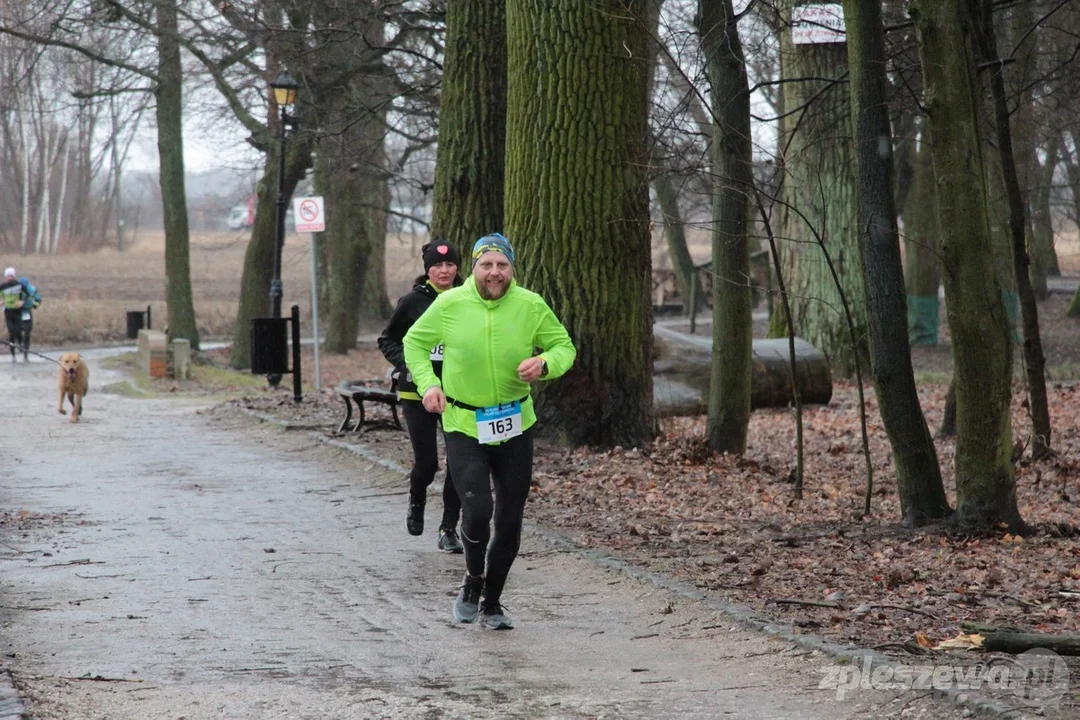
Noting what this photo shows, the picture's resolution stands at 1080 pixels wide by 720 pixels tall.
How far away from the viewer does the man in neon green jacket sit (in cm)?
679

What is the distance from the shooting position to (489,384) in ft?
22.3

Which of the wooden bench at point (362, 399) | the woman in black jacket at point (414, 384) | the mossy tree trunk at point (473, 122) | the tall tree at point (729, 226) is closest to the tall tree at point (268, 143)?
the mossy tree trunk at point (473, 122)

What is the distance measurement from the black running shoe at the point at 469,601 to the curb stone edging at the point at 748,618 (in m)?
1.09

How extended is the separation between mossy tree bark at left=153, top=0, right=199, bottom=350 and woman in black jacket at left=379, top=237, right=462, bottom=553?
2062 cm

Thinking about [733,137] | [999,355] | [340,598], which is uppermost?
[733,137]

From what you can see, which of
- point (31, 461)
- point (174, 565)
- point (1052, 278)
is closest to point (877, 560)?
point (174, 565)

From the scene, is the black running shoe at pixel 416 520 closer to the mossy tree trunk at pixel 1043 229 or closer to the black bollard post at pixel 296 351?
the black bollard post at pixel 296 351

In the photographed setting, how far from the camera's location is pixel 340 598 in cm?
762

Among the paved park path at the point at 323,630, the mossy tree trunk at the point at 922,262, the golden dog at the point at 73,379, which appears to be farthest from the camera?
the mossy tree trunk at the point at 922,262

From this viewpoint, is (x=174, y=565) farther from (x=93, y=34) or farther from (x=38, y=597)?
(x=93, y=34)

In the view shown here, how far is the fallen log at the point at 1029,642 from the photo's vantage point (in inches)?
230

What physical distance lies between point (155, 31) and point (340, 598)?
19.4 metres

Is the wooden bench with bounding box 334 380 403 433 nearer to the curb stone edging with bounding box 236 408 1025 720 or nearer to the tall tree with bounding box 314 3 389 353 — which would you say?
the curb stone edging with bounding box 236 408 1025 720

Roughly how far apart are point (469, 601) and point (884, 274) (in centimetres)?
377
